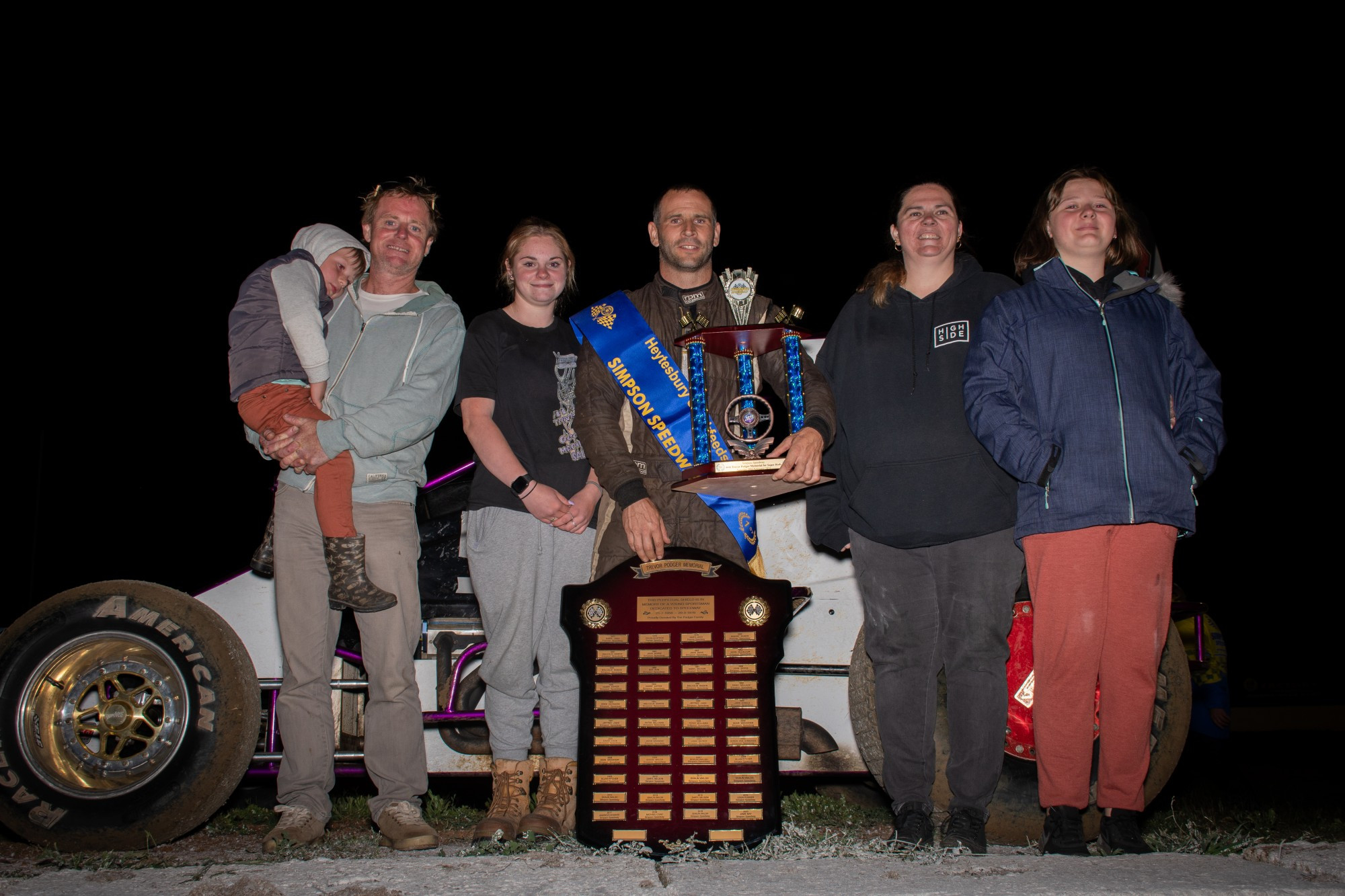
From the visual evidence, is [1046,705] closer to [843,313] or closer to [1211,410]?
[1211,410]

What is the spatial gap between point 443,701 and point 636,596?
3.75 ft

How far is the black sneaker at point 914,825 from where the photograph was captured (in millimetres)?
2221

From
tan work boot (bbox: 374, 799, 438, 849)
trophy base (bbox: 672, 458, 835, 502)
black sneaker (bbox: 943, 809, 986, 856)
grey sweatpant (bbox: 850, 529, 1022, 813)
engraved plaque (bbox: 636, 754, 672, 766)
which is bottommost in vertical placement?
tan work boot (bbox: 374, 799, 438, 849)

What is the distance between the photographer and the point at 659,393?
2.71 metres

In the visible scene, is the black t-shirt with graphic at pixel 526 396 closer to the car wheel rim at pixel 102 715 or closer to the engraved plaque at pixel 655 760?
the engraved plaque at pixel 655 760

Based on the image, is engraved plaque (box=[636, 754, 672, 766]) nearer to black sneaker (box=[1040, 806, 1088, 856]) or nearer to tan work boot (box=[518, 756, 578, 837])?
tan work boot (box=[518, 756, 578, 837])

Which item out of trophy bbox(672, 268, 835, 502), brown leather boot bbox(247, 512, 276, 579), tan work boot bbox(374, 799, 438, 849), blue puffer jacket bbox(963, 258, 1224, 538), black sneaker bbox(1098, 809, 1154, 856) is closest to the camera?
black sneaker bbox(1098, 809, 1154, 856)

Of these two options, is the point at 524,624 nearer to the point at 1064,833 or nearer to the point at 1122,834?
the point at 1064,833

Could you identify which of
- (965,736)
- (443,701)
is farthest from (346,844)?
(965,736)

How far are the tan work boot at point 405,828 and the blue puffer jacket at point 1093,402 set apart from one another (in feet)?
5.90

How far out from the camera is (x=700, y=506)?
2.68 metres

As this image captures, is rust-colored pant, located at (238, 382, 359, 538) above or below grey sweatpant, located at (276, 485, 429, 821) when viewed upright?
above

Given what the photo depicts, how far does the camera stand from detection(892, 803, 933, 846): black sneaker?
222 centimetres

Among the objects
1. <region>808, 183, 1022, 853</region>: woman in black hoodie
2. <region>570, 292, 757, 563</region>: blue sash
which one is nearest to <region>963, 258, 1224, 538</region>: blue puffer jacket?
<region>808, 183, 1022, 853</region>: woman in black hoodie
